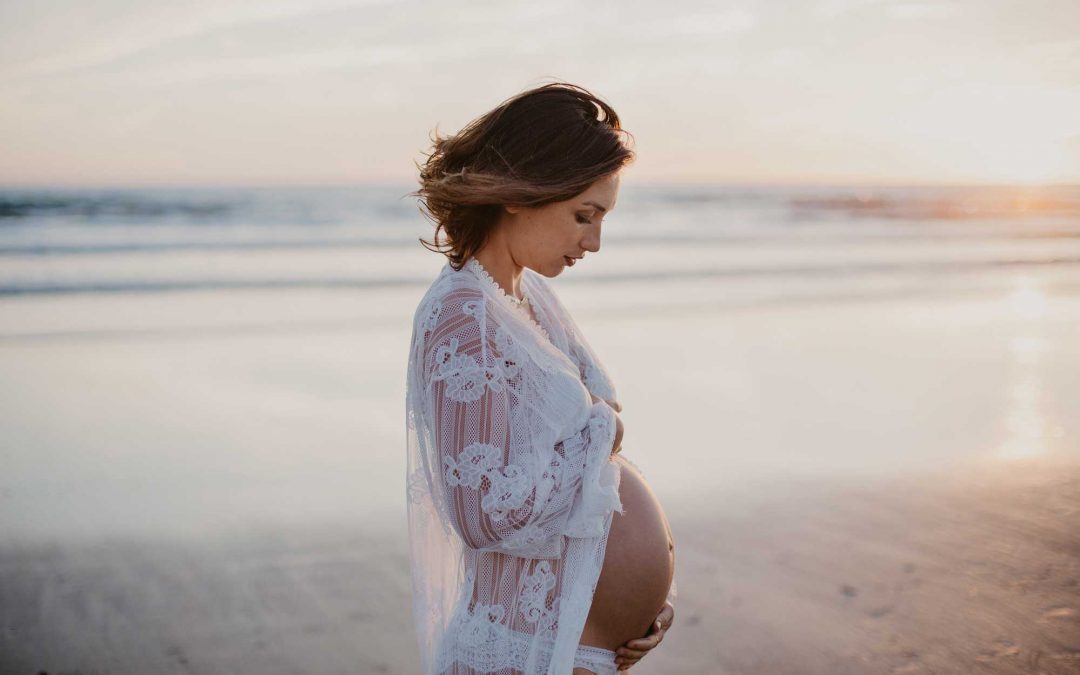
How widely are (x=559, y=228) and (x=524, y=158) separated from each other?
0.57 feet

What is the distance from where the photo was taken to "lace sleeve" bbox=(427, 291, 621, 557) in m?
1.78

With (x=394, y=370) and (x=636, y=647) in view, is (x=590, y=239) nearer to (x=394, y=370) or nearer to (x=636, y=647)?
(x=636, y=647)

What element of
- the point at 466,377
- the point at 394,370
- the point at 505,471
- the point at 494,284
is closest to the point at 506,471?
the point at 505,471

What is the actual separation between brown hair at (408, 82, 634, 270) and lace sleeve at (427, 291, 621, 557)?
0.24 m

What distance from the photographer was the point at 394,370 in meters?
7.56

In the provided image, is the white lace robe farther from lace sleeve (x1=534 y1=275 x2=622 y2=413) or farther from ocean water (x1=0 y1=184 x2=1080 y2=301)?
ocean water (x1=0 y1=184 x2=1080 y2=301)

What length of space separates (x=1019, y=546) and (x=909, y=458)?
1.25 meters

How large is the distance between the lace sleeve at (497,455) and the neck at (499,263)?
7.3 inches

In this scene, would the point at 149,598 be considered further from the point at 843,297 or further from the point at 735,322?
the point at 843,297

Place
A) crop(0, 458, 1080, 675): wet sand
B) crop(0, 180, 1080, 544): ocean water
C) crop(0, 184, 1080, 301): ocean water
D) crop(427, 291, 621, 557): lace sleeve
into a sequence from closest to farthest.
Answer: crop(427, 291, 621, 557): lace sleeve
crop(0, 458, 1080, 675): wet sand
crop(0, 180, 1080, 544): ocean water
crop(0, 184, 1080, 301): ocean water

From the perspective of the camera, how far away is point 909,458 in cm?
549

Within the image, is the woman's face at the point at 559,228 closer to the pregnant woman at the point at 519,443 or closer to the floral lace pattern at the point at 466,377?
the pregnant woman at the point at 519,443

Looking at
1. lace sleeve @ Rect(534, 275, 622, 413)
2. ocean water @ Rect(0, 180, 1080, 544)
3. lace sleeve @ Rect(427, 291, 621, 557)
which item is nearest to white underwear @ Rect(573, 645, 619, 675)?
lace sleeve @ Rect(427, 291, 621, 557)

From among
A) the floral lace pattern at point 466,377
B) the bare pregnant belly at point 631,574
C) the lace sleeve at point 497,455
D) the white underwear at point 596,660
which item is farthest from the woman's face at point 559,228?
the white underwear at point 596,660
